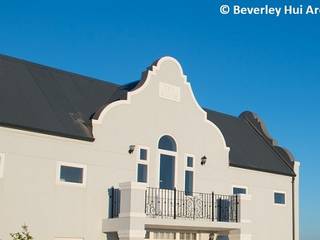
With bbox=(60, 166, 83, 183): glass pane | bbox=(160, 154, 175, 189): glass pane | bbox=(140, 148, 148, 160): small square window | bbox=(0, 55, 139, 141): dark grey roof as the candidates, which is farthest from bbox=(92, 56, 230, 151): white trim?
bbox=(160, 154, 175, 189): glass pane

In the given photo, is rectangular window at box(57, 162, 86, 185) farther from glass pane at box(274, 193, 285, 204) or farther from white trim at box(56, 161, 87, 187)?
glass pane at box(274, 193, 285, 204)

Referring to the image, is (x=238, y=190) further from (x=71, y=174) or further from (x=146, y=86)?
(x=71, y=174)

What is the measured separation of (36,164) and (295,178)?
15609mm

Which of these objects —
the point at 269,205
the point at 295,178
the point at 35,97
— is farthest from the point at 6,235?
the point at 295,178

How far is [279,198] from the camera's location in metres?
29.3

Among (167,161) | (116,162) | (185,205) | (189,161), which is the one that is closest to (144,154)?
(167,161)

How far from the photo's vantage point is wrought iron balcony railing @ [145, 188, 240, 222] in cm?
2117

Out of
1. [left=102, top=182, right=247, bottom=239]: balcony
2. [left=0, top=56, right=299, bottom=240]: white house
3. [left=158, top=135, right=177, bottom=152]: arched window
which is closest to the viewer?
[left=0, top=56, right=299, bottom=240]: white house

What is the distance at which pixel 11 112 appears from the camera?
19.1m

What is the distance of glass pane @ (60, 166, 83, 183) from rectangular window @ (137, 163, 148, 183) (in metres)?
2.72

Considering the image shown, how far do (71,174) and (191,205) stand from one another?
5.01 metres

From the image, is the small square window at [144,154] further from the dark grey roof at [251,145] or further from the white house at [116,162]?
the dark grey roof at [251,145]

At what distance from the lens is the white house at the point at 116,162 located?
1895 centimetres

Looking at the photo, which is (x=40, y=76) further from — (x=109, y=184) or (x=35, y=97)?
(x=109, y=184)
